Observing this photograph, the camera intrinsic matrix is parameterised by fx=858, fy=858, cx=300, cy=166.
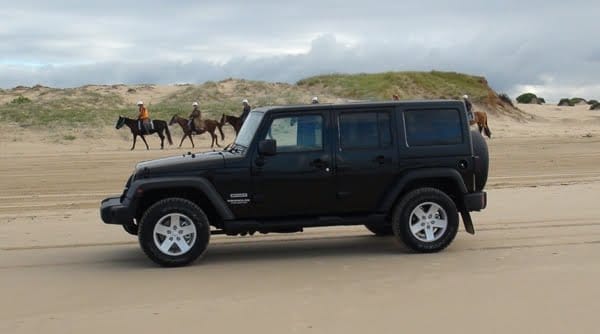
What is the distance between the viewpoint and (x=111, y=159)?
2645cm

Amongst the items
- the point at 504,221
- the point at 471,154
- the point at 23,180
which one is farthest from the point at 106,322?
the point at 23,180

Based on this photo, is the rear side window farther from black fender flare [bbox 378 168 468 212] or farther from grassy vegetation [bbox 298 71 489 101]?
grassy vegetation [bbox 298 71 489 101]

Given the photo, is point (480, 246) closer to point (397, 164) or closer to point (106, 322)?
point (397, 164)

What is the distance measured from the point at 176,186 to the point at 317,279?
1.98 m

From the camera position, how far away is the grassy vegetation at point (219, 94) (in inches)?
1629

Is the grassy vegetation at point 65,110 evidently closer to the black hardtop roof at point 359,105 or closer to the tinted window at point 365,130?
the black hardtop roof at point 359,105

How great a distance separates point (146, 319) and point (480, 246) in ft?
15.6

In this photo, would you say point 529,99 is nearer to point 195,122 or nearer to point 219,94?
point 219,94

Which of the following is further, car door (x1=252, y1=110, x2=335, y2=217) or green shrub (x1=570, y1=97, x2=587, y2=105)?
green shrub (x1=570, y1=97, x2=587, y2=105)

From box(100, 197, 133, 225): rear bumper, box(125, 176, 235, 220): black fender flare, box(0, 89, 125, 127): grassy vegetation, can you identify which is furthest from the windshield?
box(0, 89, 125, 127): grassy vegetation

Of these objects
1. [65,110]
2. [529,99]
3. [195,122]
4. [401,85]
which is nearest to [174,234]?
[195,122]

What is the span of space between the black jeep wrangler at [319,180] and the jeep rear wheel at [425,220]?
0.5 inches

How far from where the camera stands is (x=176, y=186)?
31.4ft

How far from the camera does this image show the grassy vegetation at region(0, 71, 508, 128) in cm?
4138
